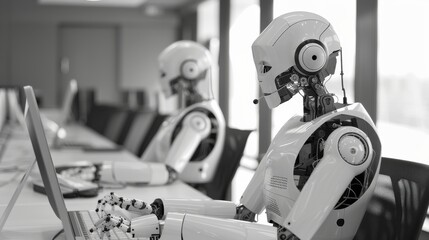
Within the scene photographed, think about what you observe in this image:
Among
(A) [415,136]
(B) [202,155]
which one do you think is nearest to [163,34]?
(A) [415,136]

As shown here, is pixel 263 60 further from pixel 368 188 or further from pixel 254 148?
pixel 254 148

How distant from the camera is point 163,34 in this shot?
37.6 feet

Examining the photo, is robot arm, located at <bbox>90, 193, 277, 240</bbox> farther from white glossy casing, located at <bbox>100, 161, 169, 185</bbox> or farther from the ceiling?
the ceiling

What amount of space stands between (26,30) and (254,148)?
5808 mm

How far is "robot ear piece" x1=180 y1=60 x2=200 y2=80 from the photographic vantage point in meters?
3.08

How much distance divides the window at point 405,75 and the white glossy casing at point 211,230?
258 cm

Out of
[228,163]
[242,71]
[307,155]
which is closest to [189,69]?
[228,163]

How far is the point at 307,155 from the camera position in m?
1.72

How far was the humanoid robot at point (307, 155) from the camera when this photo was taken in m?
1.51

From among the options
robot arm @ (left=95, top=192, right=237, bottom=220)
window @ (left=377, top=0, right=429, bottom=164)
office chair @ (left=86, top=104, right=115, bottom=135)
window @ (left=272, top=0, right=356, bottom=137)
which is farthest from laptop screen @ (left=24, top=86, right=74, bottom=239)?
office chair @ (left=86, top=104, right=115, bottom=135)

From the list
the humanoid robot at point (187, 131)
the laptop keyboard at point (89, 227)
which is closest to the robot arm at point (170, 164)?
the humanoid robot at point (187, 131)

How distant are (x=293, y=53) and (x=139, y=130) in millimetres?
3040

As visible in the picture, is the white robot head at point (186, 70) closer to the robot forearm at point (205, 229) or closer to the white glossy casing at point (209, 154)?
the white glossy casing at point (209, 154)

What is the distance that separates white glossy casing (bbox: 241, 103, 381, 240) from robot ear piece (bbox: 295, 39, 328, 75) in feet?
0.47
